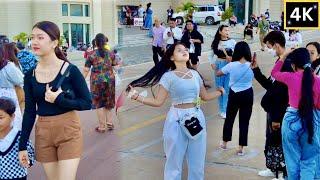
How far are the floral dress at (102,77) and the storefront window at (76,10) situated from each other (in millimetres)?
14995

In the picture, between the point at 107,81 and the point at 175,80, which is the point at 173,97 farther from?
the point at 107,81

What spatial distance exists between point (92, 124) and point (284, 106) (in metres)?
4.57

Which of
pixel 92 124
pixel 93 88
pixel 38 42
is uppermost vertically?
pixel 38 42

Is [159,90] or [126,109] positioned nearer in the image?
[159,90]

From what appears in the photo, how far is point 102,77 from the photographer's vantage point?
338 inches

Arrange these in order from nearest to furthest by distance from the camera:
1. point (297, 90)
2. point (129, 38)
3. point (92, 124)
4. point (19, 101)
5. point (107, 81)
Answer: point (297, 90), point (19, 101), point (107, 81), point (92, 124), point (129, 38)

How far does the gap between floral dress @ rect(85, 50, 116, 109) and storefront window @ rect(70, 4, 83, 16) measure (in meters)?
15.0

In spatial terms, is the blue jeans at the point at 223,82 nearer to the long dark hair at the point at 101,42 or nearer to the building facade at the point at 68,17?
the long dark hair at the point at 101,42

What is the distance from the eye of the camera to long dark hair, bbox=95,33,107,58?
8.34 meters

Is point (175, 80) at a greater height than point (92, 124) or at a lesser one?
greater

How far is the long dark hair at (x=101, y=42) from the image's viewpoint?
834 cm

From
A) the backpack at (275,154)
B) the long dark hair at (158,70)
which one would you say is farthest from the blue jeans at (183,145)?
the backpack at (275,154)

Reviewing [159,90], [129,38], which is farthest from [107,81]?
[129,38]

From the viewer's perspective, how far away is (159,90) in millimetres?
5164
